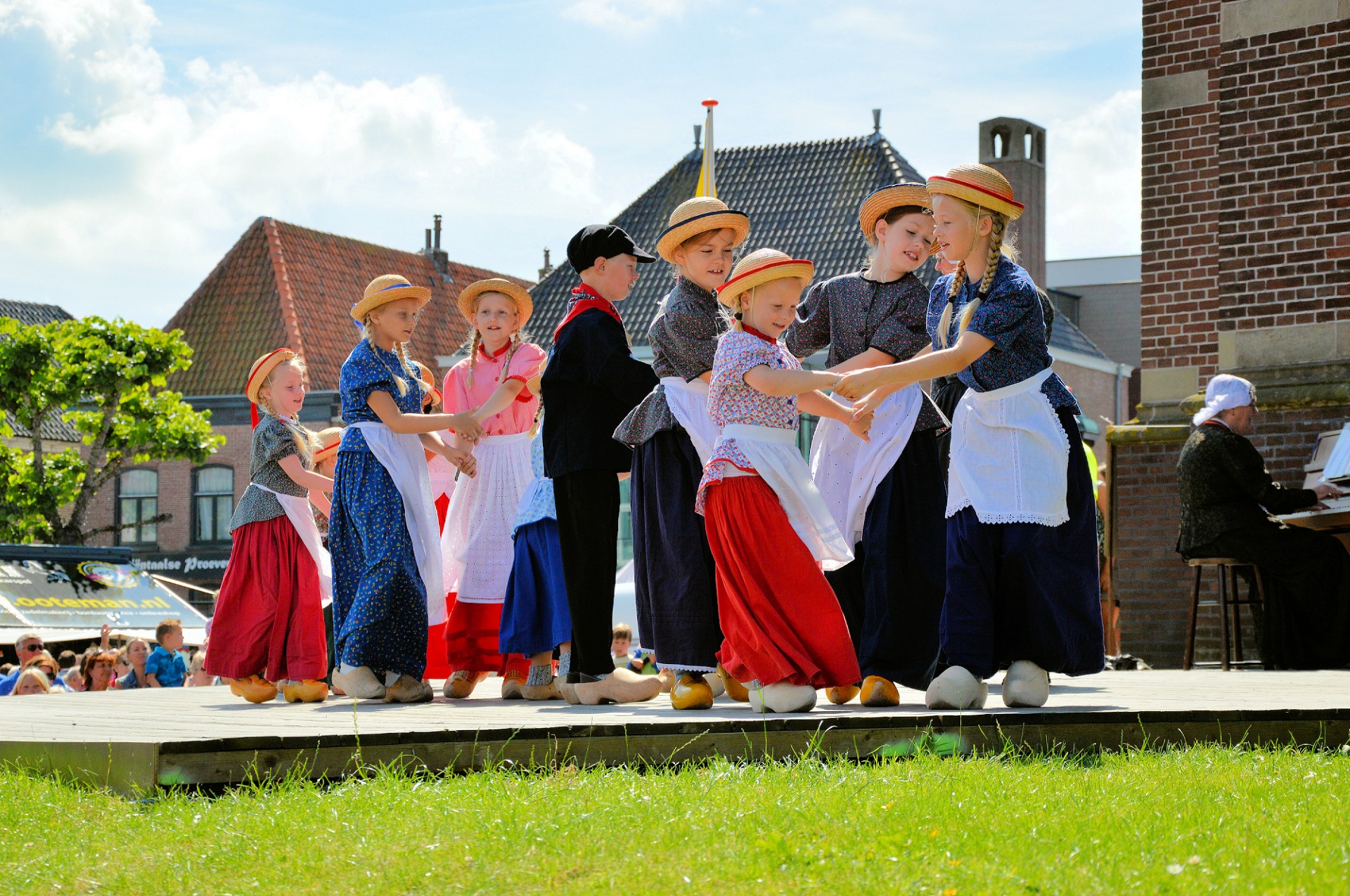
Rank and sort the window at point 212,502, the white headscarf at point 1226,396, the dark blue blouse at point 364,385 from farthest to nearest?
1. the window at point 212,502
2. the white headscarf at point 1226,396
3. the dark blue blouse at point 364,385

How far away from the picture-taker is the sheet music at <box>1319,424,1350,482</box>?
32.3 feet

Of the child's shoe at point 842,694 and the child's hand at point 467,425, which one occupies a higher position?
the child's hand at point 467,425

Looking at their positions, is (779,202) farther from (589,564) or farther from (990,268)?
(990,268)

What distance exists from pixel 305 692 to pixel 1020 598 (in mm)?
3558

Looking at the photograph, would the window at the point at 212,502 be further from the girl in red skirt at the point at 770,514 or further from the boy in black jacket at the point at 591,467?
the girl in red skirt at the point at 770,514

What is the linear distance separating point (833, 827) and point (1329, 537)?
281 inches

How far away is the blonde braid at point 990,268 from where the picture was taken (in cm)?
562

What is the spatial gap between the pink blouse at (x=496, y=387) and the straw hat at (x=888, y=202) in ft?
5.51

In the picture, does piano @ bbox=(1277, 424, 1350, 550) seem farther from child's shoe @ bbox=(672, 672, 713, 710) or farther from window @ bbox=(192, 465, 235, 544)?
window @ bbox=(192, 465, 235, 544)

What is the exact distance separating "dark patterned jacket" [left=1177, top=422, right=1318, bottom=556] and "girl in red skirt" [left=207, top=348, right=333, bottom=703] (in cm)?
537

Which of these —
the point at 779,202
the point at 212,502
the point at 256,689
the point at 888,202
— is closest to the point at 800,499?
the point at 888,202

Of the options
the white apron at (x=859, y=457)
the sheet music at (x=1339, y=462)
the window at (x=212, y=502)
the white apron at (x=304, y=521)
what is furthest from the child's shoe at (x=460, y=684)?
the window at (x=212, y=502)

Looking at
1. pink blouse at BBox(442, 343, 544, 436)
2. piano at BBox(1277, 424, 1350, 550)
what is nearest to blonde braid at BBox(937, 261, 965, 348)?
pink blouse at BBox(442, 343, 544, 436)

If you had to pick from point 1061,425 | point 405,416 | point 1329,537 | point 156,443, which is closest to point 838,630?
point 1061,425
